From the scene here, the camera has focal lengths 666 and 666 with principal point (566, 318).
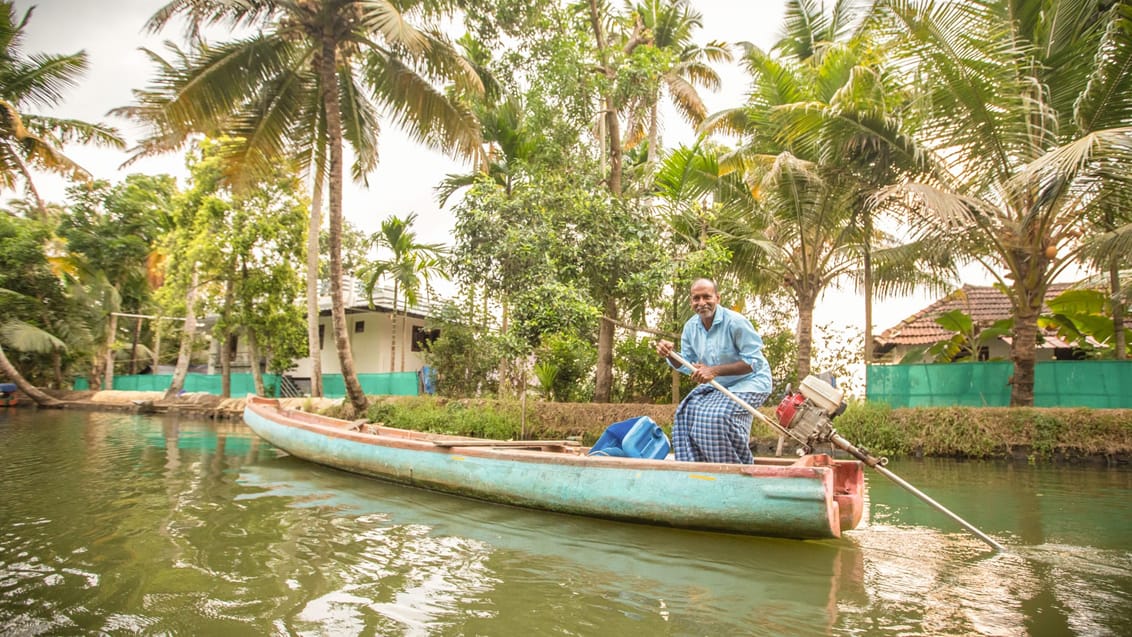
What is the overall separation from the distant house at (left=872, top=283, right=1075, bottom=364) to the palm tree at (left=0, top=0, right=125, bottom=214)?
72.3 feet

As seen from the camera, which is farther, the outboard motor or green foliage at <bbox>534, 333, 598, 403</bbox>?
green foliage at <bbox>534, 333, 598, 403</bbox>

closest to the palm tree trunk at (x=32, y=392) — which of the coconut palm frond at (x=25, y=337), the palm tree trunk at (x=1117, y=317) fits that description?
the coconut palm frond at (x=25, y=337)

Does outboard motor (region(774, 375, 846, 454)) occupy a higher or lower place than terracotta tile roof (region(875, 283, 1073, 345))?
lower

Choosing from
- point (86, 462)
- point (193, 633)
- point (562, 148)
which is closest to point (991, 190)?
point (562, 148)

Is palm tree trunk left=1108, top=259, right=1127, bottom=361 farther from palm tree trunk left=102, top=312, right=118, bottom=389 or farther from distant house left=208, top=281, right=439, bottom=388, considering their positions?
palm tree trunk left=102, top=312, right=118, bottom=389

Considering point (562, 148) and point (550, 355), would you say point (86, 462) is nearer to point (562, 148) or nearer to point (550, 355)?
point (550, 355)

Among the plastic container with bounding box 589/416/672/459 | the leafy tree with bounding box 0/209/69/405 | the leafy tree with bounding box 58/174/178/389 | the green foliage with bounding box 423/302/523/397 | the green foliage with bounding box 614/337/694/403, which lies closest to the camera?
the plastic container with bounding box 589/416/672/459

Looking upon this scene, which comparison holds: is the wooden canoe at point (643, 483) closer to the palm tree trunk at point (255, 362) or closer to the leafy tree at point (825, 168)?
the leafy tree at point (825, 168)

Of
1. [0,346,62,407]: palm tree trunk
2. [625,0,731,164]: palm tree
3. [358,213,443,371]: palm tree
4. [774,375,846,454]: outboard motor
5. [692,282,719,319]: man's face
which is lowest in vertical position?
[0,346,62,407]: palm tree trunk

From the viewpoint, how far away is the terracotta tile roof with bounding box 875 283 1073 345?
16.5 m

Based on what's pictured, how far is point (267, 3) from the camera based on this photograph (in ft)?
35.5

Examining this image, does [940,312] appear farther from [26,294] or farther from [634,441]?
[26,294]

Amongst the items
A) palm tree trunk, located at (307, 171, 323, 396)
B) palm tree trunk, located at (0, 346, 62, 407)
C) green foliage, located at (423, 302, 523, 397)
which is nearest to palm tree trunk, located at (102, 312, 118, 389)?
palm tree trunk, located at (0, 346, 62, 407)

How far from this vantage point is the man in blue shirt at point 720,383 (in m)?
5.00
